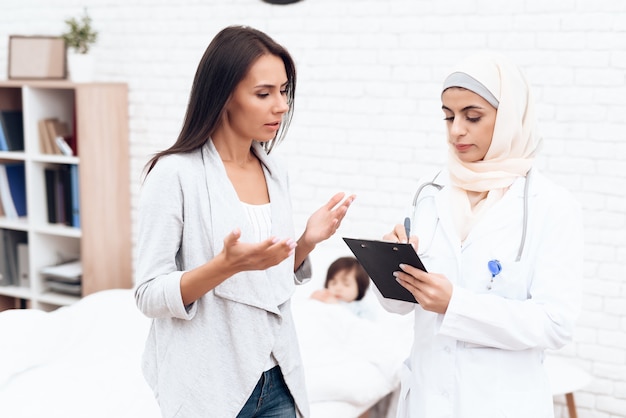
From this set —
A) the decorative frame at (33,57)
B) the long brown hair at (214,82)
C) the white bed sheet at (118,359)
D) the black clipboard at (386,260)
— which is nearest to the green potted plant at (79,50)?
the decorative frame at (33,57)

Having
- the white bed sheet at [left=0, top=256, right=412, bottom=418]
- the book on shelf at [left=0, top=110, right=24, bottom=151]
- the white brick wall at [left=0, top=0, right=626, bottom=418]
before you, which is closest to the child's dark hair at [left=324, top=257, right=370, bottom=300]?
the white bed sheet at [left=0, top=256, right=412, bottom=418]

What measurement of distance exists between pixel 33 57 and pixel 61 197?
762 mm

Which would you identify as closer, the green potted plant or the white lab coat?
the white lab coat

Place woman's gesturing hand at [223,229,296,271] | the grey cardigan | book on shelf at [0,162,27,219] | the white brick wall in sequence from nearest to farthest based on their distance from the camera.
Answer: woman's gesturing hand at [223,229,296,271] < the grey cardigan < the white brick wall < book on shelf at [0,162,27,219]

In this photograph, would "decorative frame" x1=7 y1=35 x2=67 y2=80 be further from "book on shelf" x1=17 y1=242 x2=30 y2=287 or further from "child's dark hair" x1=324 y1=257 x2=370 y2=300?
"child's dark hair" x1=324 y1=257 x2=370 y2=300

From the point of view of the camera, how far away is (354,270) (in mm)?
3156

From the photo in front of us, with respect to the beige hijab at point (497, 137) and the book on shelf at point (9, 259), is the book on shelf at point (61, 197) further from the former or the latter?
the beige hijab at point (497, 137)

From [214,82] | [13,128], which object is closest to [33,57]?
[13,128]

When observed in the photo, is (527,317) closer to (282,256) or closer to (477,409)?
(477,409)

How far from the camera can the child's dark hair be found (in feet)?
10.3

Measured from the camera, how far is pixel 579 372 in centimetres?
287

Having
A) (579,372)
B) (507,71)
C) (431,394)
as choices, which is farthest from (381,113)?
(431,394)

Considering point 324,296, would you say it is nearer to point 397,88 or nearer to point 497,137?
point 397,88

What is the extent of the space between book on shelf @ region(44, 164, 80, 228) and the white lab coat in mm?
2688
